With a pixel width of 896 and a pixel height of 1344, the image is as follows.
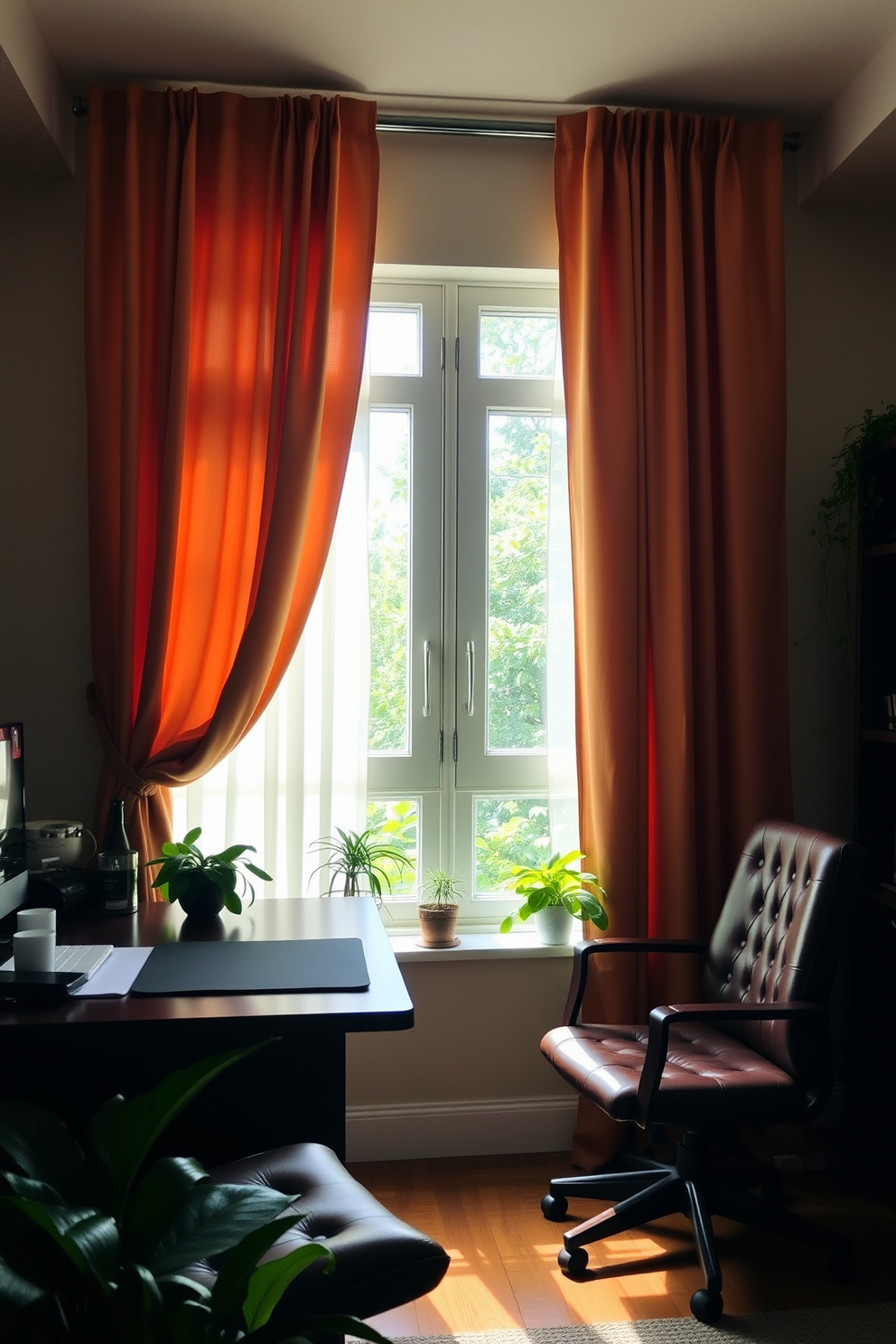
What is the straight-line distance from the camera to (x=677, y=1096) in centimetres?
226

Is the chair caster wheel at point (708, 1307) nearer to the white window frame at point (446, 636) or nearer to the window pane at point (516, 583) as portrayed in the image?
the white window frame at point (446, 636)

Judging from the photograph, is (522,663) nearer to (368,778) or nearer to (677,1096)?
(368,778)

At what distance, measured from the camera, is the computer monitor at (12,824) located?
7.28ft

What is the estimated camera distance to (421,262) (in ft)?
10.2

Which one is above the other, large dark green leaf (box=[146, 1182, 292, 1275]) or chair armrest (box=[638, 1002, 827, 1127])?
large dark green leaf (box=[146, 1182, 292, 1275])

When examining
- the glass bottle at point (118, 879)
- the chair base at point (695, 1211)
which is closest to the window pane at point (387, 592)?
the glass bottle at point (118, 879)

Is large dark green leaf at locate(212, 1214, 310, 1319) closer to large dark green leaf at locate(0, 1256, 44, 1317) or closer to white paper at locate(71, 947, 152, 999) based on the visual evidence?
large dark green leaf at locate(0, 1256, 44, 1317)

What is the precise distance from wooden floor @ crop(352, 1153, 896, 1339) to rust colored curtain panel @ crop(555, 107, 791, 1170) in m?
0.33

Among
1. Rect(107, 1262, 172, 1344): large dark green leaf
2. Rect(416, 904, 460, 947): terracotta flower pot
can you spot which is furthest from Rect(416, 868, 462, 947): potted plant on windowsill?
Rect(107, 1262, 172, 1344): large dark green leaf

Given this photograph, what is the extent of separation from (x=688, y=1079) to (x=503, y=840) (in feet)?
3.45

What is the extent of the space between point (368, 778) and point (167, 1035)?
1.52 m

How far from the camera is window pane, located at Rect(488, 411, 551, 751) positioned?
3.23 m

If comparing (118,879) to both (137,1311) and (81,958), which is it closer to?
(81,958)

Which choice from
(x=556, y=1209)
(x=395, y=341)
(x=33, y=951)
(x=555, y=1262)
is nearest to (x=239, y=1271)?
(x=33, y=951)
